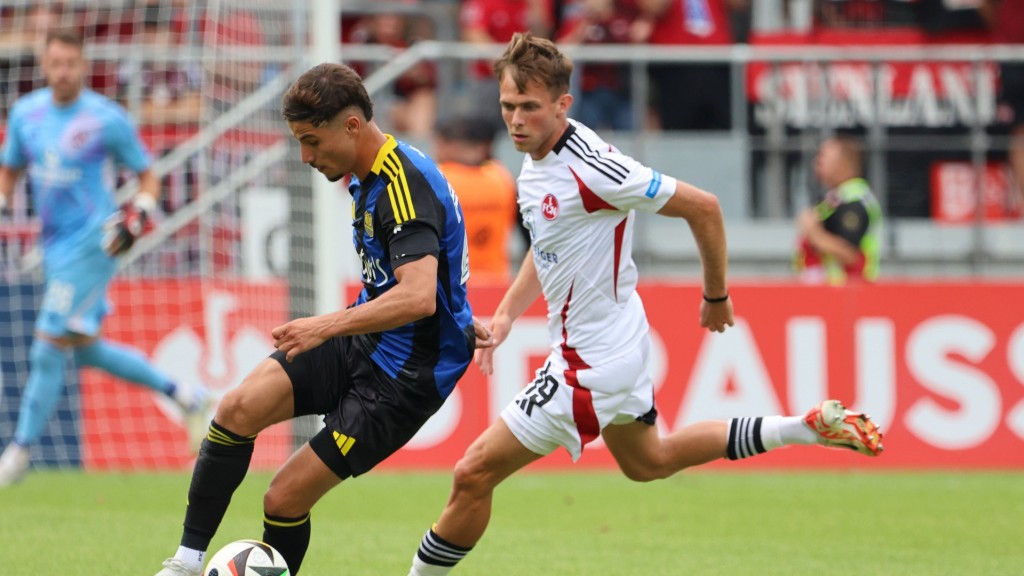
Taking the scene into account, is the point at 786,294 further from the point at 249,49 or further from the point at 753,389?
the point at 249,49

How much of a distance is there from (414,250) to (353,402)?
2.30ft

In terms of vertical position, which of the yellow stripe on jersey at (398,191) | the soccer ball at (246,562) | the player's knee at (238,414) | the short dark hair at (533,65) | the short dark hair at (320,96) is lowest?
the soccer ball at (246,562)

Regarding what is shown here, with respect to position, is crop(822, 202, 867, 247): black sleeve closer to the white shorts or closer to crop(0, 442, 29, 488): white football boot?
the white shorts

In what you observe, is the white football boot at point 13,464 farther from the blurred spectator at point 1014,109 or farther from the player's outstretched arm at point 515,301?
the blurred spectator at point 1014,109

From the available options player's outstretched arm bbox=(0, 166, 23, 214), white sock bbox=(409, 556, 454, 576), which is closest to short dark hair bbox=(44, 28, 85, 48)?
player's outstretched arm bbox=(0, 166, 23, 214)

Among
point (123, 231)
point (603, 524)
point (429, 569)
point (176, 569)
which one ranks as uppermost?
point (123, 231)

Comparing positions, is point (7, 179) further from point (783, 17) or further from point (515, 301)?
point (783, 17)

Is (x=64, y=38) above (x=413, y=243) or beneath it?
above

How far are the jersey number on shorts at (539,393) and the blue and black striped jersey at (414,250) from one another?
44 cm

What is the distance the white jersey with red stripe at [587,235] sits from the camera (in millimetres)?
5879

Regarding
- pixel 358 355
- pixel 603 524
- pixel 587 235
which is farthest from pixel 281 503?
pixel 603 524

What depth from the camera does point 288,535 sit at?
5.56 metres

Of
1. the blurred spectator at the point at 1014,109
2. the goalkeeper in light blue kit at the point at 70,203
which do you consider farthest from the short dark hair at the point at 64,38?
the blurred spectator at the point at 1014,109

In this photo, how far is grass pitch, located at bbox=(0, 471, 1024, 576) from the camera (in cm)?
680
